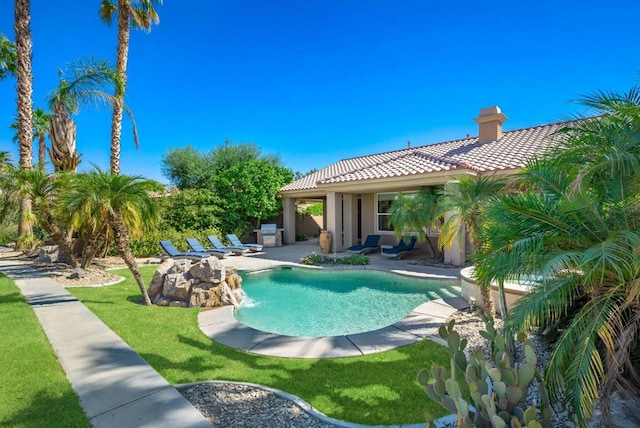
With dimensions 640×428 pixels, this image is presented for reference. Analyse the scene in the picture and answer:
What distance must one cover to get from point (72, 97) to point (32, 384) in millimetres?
14390

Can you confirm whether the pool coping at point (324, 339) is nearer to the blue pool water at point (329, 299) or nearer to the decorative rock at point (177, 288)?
the blue pool water at point (329, 299)

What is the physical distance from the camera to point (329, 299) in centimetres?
1094

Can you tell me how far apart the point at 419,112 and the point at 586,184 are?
25734 millimetres

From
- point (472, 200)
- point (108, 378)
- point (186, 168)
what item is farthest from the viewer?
point (186, 168)

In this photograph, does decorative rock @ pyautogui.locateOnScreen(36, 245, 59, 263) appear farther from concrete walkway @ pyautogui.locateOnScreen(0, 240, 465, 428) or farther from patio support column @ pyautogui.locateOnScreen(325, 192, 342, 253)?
patio support column @ pyautogui.locateOnScreen(325, 192, 342, 253)

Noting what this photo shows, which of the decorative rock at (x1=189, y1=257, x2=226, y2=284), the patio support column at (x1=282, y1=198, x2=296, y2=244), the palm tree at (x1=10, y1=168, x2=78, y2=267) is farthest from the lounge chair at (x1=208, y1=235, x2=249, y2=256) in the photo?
the decorative rock at (x1=189, y1=257, x2=226, y2=284)

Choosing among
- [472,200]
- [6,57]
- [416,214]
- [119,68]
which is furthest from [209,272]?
[6,57]

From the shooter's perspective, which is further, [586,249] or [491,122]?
[491,122]

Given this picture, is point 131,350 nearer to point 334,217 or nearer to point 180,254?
point 180,254

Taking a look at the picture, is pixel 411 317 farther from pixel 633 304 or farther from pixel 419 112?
pixel 419 112

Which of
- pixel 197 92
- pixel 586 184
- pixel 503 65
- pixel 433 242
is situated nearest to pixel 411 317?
pixel 586 184

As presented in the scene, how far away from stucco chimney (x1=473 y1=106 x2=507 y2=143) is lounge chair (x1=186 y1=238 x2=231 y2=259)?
16.9 meters

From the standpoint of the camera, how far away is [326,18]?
16750mm

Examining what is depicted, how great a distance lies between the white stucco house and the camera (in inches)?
579
